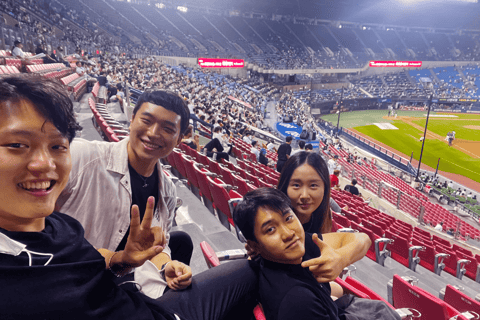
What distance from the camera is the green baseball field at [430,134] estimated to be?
23.4 metres

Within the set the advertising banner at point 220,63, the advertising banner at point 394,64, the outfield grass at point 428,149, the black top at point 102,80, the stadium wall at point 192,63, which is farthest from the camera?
the advertising banner at point 394,64

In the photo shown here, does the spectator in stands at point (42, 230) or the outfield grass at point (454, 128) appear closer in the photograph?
the spectator in stands at point (42, 230)

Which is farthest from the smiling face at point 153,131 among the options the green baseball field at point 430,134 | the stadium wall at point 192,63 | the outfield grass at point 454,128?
the outfield grass at point 454,128

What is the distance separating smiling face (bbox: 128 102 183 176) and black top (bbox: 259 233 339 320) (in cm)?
93

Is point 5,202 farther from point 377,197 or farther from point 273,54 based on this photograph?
point 273,54

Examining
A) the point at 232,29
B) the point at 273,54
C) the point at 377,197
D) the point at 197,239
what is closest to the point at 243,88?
the point at 273,54

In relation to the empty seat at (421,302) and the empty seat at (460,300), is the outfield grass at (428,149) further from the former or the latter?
the empty seat at (421,302)

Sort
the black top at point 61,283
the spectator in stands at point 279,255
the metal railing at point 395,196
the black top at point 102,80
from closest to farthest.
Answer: the black top at point 61,283 < the spectator in stands at point 279,255 < the metal railing at point 395,196 < the black top at point 102,80

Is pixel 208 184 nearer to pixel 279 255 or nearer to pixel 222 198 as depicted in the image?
pixel 222 198

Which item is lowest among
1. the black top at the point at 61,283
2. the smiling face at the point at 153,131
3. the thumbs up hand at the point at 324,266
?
the thumbs up hand at the point at 324,266

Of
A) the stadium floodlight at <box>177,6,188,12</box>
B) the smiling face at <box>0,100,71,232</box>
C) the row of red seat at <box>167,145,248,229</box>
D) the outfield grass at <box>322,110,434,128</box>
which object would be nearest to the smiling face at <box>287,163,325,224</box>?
the row of red seat at <box>167,145,248,229</box>

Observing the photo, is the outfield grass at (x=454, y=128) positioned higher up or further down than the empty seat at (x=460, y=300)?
higher up

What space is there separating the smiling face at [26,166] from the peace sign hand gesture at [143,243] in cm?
40

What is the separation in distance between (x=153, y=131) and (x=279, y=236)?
992 mm
